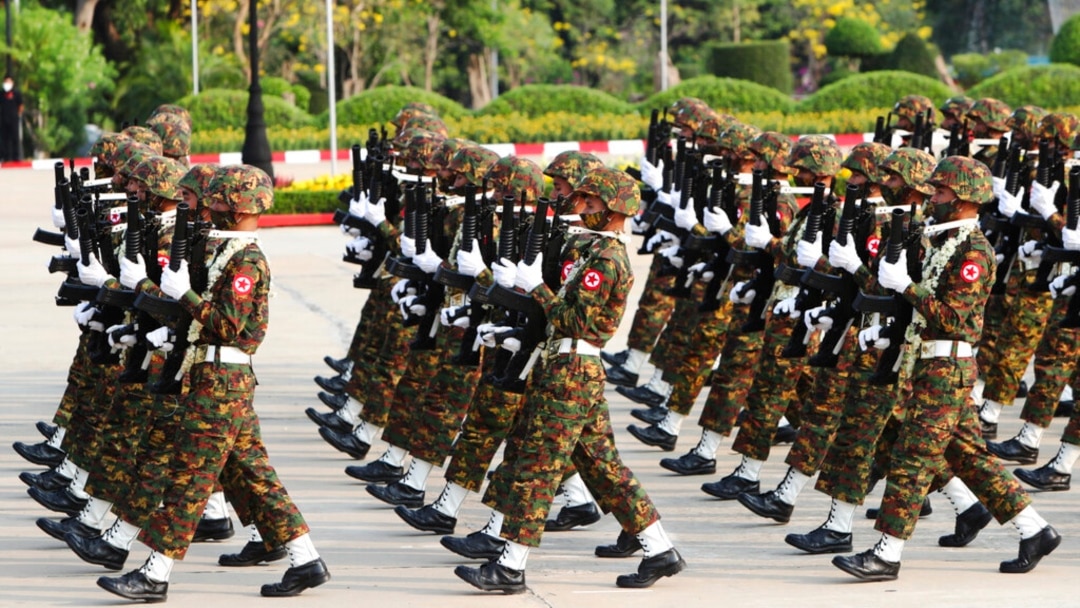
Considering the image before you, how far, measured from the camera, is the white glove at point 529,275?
8.02 m

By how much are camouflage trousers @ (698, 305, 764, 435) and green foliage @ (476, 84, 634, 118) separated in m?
22.1

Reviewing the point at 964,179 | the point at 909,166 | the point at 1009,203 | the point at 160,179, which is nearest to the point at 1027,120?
the point at 1009,203

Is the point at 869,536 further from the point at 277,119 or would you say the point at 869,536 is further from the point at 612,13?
the point at 612,13

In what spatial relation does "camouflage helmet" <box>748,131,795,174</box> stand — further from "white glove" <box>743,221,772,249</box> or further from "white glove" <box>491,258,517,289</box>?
"white glove" <box>491,258,517,289</box>

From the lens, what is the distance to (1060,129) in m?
12.3

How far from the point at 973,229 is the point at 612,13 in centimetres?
4242

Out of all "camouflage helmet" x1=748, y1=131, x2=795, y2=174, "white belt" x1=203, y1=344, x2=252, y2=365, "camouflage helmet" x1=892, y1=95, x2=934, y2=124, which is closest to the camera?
"white belt" x1=203, y1=344, x2=252, y2=365

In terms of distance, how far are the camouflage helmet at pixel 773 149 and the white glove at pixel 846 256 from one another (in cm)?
246

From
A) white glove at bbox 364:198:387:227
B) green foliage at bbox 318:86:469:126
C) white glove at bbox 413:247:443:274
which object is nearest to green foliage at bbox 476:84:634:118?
green foliage at bbox 318:86:469:126

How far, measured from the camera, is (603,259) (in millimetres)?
8023

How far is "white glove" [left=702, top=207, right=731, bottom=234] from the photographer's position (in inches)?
422

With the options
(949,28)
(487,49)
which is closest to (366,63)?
(487,49)

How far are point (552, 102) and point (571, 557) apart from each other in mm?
24281

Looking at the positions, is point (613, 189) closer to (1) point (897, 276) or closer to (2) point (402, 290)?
(1) point (897, 276)
